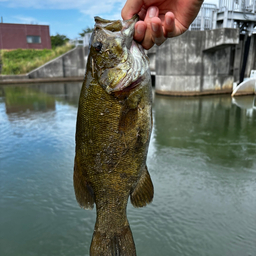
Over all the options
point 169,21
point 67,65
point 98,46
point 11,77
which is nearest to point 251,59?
point 169,21

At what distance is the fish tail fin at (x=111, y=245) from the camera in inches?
77.5

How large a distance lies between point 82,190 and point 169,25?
1407 millimetres

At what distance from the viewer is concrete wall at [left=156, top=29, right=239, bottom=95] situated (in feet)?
43.9

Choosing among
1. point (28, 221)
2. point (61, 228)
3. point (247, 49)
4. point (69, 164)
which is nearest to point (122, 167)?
point (61, 228)

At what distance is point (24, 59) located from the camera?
29.3 m

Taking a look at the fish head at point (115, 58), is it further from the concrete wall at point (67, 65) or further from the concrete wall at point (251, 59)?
the concrete wall at point (67, 65)

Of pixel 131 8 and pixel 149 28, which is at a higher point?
pixel 131 8

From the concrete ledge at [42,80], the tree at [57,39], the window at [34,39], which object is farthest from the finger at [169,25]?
the tree at [57,39]

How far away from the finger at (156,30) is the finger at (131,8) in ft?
0.90

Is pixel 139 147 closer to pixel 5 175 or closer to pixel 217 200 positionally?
pixel 217 200

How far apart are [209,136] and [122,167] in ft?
19.9

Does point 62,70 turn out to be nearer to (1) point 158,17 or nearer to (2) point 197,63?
(2) point 197,63

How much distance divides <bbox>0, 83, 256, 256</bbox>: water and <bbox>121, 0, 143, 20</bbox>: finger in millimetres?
2896

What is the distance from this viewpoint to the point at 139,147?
6.20 feet
